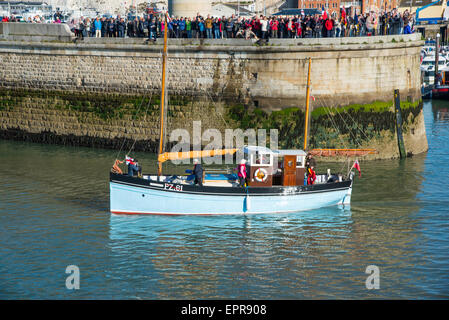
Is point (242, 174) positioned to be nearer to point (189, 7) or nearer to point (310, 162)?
point (310, 162)

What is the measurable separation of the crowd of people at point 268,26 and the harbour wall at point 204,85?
76cm

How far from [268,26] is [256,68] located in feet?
7.57

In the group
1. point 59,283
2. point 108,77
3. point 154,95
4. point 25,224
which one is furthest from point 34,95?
point 59,283

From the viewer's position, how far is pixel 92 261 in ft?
69.0

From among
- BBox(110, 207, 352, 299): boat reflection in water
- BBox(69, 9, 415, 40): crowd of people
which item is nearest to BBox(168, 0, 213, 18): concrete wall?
BBox(69, 9, 415, 40): crowd of people

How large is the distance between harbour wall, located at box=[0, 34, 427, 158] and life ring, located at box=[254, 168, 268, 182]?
8224mm

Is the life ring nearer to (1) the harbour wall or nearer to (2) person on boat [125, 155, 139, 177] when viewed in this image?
(2) person on boat [125, 155, 139, 177]

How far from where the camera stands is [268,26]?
34719mm

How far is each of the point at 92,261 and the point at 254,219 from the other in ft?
22.4

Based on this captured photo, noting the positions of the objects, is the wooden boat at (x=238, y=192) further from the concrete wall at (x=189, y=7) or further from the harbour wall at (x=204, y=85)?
the concrete wall at (x=189, y=7)

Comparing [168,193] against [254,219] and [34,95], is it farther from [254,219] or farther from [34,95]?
[34,95]

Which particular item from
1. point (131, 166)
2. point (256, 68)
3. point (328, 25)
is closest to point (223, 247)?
point (131, 166)

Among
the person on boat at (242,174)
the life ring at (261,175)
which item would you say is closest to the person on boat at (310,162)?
the life ring at (261,175)

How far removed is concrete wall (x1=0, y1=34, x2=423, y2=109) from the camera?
110 feet
